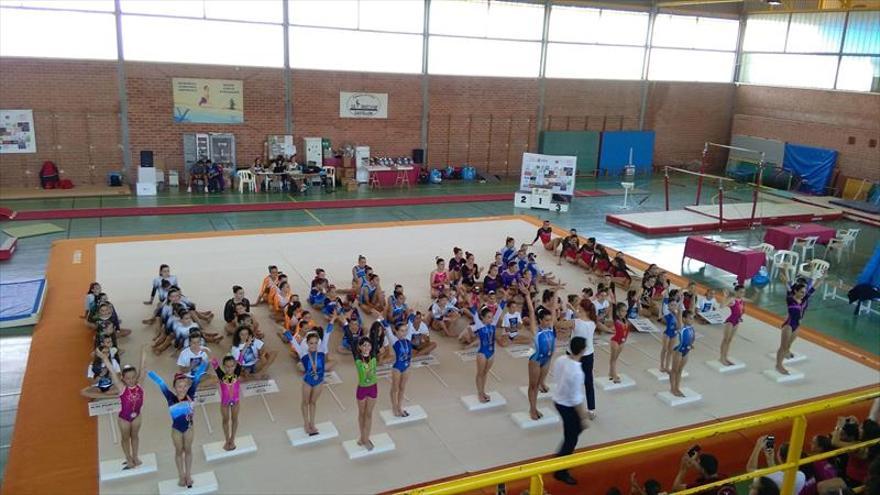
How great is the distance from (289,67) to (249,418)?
60.7 feet

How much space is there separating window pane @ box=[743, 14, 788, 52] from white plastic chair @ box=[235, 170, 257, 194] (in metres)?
24.9

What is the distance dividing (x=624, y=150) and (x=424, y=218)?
14524 millimetres

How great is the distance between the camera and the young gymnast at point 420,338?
10.9m

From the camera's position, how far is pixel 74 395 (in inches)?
368

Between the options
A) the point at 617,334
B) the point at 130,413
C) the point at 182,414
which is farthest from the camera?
the point at 617,334

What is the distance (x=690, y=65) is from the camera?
1308 inches

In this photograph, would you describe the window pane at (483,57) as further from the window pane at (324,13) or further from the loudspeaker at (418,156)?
the window pane at (324,13)

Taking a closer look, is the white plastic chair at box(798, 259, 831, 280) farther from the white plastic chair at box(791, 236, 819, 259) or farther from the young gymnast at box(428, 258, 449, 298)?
the young gymnast at box(428, 258, 449, 298)

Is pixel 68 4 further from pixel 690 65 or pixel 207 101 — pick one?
pixel 690 65

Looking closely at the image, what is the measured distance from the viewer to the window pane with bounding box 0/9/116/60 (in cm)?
2100

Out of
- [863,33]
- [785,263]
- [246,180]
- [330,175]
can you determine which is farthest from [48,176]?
[863,33]

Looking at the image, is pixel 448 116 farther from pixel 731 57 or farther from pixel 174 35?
pixel 731 57

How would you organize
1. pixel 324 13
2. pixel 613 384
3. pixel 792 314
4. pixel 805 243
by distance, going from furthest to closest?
1. pixel 324 13
2. pixel 805 243
3. pixel 792 314
4. pixel 613 384

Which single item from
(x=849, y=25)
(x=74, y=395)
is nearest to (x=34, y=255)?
(x=74, y=395)
